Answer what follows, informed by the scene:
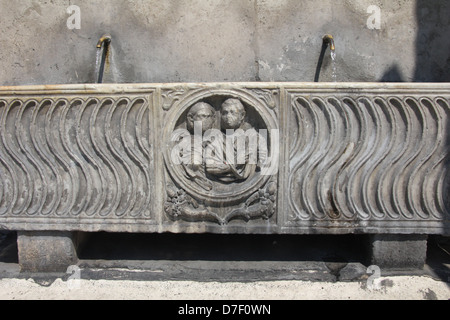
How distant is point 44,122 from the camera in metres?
2.77

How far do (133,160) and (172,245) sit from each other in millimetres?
842

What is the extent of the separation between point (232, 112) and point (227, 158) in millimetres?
312

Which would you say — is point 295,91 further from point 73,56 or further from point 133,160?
point 73,56

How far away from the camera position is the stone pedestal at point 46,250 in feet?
9.47

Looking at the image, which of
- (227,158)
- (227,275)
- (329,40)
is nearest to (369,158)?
(227,158)

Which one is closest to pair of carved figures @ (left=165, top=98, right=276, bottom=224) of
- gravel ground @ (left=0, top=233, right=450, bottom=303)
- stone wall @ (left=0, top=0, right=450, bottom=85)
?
gravel ground @ (left=0, top=233, right=450, bottom=303)

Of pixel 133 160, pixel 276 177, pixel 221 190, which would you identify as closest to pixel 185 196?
pixel 221 190

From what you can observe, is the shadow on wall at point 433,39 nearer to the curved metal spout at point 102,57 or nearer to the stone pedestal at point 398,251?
the stone pedestal at point 398,251

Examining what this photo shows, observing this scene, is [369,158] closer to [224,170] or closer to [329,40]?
[224,170]

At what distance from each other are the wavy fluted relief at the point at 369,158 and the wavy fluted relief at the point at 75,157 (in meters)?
1.09

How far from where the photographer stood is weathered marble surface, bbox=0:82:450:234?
8.84 ft

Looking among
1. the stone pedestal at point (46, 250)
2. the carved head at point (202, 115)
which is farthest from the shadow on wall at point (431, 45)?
the stone pedestal at point (46, 250)

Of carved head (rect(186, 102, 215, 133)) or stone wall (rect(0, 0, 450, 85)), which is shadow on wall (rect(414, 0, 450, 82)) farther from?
carved head (rect(186, 102, 215, 133))

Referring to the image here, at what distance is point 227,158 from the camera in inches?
108
